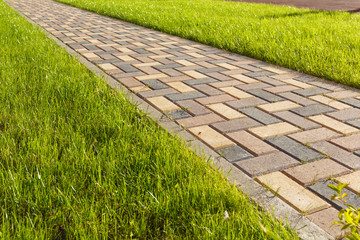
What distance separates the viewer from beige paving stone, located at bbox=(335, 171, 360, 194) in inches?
86.0

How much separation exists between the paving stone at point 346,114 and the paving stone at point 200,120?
94 centimetres

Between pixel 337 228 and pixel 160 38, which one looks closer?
pixel 337 228

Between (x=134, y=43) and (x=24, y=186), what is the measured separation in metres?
4.49

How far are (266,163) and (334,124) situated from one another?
0.93m

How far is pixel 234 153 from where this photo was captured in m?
2.59

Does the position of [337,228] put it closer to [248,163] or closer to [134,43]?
[248,163]

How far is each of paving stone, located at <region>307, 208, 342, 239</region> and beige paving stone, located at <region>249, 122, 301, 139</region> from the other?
36.1 inches

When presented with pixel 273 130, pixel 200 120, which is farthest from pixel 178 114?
pixel 273 130

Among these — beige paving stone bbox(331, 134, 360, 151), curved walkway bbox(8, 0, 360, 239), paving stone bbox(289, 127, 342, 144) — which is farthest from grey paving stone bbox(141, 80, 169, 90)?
beige paving stone bbox(331, 134, 360, 151)

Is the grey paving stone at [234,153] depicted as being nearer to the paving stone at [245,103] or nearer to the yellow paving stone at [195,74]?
the paving stone at [245,103]

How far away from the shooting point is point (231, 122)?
10.2ft

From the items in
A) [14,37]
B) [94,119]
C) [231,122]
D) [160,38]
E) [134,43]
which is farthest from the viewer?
[160,38]

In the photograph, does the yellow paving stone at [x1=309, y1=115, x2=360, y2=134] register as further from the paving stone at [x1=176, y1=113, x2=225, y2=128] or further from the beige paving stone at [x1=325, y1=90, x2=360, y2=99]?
the paving stone at [x1=176, y1=113, x2=225, y2=128]

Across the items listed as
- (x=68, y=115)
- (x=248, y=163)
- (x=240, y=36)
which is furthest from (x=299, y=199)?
(x=240, y=36)
